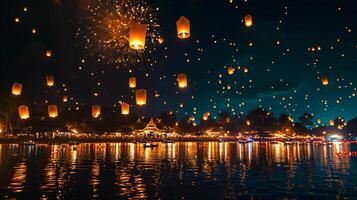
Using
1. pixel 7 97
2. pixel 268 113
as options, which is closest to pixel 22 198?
pixel 7 97

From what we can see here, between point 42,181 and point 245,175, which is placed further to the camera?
point 245,175

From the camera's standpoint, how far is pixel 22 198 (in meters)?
12.9

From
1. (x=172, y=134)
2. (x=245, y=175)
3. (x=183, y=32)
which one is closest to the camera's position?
(x=183, y=32)

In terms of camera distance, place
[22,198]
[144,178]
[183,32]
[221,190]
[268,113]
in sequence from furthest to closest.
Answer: [268,113]
[144,178]
[183,32]
[221,190]
[22,198]

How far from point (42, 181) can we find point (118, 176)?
4.03 meters

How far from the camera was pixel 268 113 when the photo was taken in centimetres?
15600

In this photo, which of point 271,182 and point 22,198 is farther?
point 271,182

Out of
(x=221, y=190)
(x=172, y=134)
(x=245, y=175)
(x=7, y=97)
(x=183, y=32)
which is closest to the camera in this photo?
(x=221, y=190)

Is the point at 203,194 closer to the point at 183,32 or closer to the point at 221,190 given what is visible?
the point at 221,190

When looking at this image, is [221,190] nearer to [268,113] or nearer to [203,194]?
[203,194]

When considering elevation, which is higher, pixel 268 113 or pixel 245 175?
pixel 268 113

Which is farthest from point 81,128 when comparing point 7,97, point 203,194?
point 203,194

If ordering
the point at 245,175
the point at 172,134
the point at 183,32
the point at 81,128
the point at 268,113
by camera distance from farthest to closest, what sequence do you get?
1. the point at 268,113
2. the point at 172,134
3. the point at 81,128
4. the point at 245,175
5. the point at 183,32

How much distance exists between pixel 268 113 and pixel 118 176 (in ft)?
470
